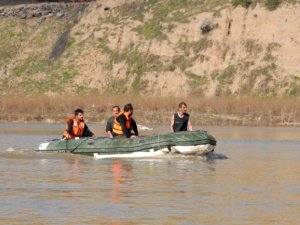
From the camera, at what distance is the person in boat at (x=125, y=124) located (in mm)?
32213

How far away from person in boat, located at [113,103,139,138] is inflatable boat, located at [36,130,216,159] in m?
0.39

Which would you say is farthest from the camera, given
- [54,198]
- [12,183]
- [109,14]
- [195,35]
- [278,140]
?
[109,14]

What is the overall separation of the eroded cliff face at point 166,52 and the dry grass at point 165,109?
5772 millimetres

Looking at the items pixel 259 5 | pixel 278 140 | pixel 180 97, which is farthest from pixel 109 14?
pixel 278 140

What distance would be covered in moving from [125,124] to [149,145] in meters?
1.08

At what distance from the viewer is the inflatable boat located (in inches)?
1238

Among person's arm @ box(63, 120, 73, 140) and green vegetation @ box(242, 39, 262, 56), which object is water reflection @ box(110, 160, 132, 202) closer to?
person's arm @ box(63, 120, 73, 140)

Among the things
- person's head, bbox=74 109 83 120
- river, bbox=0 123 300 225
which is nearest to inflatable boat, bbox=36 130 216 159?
river, bbox=0 123 300 225

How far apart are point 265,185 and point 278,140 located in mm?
20749

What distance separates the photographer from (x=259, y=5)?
7688 centimetres

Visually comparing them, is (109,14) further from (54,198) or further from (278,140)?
(54,198)

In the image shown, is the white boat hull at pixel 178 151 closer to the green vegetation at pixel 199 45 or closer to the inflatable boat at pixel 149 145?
the inflatable boat at pixel 149 145

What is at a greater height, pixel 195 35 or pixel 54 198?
pixel 195 35

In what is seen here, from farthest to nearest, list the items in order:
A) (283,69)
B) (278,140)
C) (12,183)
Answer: (283,69) → (278,140) → (12,183)
